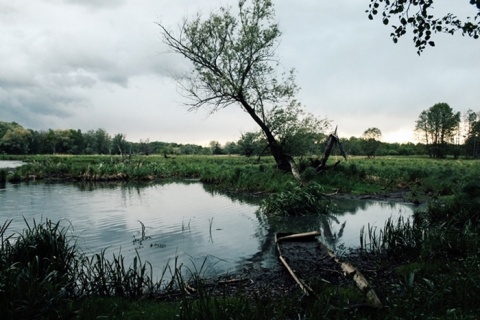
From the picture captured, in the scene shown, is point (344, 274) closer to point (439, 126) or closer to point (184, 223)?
point (184, 223)

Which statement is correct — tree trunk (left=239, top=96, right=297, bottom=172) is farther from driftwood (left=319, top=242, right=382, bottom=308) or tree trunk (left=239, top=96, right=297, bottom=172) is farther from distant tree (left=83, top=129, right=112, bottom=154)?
distant tree (left=83, top=129, right=112, bottom=154)

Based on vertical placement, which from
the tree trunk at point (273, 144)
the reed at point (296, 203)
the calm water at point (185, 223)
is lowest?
the calm water at point (185, 223)

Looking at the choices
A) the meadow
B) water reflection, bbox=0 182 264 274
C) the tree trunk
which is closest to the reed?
water reflection, bbox=0 182 264 274

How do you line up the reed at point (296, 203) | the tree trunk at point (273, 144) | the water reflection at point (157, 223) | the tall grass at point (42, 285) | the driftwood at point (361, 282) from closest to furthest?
1. the tall grass at point (42, 285)
2. the driftwood at point (361, 282)
3. the water reflection at point (157, 223)
4. the reed at point (296, 203)
5. the tree trunk at point (273, 144)

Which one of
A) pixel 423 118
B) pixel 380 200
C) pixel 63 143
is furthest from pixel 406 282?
pixel 63 143

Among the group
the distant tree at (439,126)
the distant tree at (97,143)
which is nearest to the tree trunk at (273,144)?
the distant tree at (439,126)

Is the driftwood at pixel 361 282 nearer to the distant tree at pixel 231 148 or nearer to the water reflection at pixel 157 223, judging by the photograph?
the water reflection at pixel 157 223

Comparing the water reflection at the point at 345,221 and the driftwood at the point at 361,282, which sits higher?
the driftwood at the point at 361,282

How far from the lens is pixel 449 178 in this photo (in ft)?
75.9

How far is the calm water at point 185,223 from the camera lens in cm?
1016

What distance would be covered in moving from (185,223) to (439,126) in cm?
9732

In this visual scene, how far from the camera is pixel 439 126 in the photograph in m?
94.1

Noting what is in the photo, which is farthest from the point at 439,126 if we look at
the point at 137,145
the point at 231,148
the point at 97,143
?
the point at 97,143

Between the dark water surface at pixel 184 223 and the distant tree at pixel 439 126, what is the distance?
274 ft
